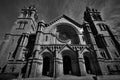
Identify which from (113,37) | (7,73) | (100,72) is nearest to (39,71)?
(7,73)

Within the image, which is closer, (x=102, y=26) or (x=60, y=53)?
(x=60, y=53)

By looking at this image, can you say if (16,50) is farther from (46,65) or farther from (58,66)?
(58,66)

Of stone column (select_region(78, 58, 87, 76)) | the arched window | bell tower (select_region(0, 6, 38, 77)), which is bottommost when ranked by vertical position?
stone column (select_region(78, 58, 87, 76))

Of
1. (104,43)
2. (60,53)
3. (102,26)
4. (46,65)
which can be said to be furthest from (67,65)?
(102,26)

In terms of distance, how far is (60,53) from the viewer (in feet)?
48.9

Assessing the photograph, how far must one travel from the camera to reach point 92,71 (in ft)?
47.3

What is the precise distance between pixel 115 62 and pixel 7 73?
2351cm

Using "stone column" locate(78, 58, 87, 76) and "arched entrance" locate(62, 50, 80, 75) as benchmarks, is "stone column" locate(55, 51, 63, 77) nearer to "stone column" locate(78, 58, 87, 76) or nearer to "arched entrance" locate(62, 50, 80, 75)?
"arched entrance" locate(62, 50, 80, 75)

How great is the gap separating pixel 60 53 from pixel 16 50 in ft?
38.5

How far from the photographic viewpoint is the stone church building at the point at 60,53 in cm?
1320

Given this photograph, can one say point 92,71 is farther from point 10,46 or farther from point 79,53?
point 10,46

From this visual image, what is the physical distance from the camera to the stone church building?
13203 mm

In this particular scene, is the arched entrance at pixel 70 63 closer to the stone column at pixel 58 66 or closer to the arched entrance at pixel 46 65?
the stone column at pixel 58 66

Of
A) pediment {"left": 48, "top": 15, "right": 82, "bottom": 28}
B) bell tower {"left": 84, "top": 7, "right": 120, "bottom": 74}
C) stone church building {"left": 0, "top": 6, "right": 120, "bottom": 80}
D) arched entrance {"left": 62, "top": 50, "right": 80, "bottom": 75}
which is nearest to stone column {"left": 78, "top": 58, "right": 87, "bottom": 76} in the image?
stone church building {"left": 0, "top": 6, "right": 120, "bottom": 80}
